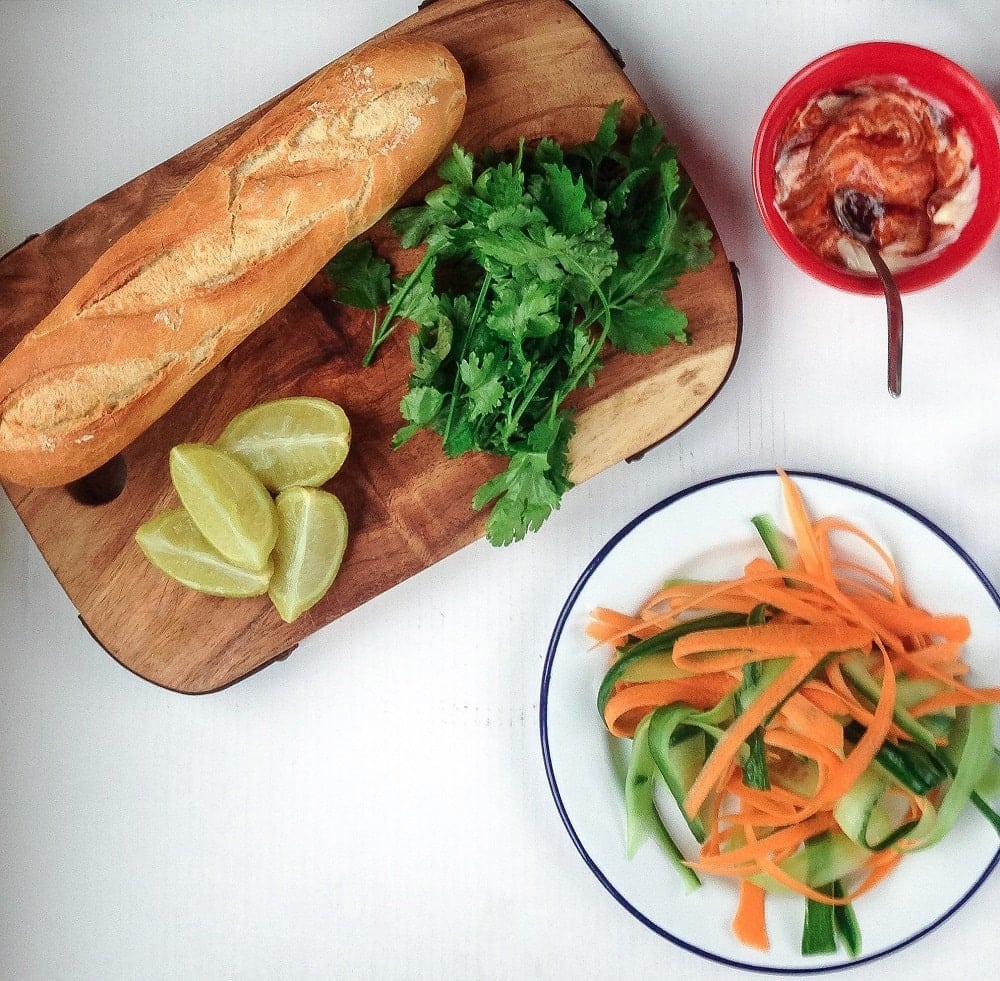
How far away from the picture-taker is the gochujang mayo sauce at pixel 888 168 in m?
1.04

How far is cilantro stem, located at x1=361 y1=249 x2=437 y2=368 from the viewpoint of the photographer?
109 cm

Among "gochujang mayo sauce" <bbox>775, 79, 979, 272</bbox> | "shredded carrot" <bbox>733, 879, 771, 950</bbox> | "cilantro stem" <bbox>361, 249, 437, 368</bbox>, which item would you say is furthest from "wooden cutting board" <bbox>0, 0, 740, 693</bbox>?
"shredded carrot" <bbox>733, 879, 771, 950</bbox>

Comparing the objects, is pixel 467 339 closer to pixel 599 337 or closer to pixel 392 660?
pixel 599 337

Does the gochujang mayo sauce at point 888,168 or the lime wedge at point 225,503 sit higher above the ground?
the lime wedge at point 225,503

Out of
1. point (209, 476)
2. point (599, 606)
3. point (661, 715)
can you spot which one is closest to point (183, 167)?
point (209, 476)

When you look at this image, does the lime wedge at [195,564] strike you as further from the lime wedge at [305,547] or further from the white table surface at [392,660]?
the white table surface at [392,660]

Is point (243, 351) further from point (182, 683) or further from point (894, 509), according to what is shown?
point (894, 509)

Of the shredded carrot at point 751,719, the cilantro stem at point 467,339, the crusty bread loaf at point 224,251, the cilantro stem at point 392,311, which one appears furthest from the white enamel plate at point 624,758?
the crusty bread loaf at point 224,251

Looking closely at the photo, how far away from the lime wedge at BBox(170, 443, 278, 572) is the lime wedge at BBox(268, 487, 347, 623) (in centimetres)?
2

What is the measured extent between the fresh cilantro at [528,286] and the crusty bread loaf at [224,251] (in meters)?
0.07

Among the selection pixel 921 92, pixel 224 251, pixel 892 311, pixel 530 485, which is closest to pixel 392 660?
pixel 530 485

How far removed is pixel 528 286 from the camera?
102 cm

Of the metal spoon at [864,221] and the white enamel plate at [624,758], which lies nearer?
the metal spoon at [864,221]

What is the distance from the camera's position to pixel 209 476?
3.59ft
